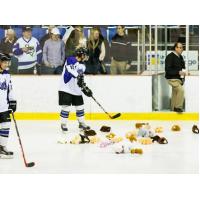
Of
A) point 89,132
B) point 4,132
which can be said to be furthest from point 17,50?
point 4,132

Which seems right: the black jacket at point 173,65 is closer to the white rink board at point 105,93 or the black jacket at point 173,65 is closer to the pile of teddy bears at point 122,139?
the white rink board at point 105,93

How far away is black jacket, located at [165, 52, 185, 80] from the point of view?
822 centimetres

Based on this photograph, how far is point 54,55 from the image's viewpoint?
8.28m

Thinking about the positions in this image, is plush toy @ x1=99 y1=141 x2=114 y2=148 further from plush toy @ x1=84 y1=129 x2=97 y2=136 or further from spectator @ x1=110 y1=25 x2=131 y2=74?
spectator @ x1=110 y1=25 x2=131 y2=74

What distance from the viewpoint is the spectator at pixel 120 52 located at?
8.23m

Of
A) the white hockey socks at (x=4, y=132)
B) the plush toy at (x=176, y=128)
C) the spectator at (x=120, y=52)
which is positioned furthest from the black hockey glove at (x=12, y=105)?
the spectator at (x=120, y=52)

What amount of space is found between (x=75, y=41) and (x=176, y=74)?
60.6 inches

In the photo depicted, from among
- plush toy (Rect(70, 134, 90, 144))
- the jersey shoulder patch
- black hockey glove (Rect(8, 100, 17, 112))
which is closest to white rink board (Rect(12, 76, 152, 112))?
the jersey shoulder patch

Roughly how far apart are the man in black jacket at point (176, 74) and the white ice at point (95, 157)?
4.14ft

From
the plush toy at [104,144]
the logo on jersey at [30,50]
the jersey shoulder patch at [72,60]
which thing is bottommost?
the plush toy at [104,144]

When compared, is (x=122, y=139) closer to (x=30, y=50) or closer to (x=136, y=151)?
(x=136, y=151)

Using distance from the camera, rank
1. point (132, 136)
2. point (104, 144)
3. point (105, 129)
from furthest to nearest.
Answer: point (105, 129)
point (132, 136)
point (104, 144)

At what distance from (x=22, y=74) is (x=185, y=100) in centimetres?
241

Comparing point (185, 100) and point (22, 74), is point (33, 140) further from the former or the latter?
point (185, 100)
